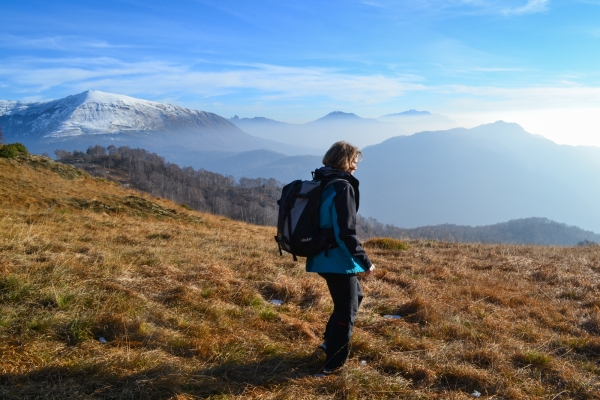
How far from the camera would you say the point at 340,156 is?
4.01 metres

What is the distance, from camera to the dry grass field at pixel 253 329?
3.64m

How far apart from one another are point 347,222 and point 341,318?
1062 mm

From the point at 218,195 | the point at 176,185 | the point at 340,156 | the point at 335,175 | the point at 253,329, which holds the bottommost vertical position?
the point at 218,195

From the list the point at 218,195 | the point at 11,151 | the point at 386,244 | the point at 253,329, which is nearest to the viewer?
the point at 253,329

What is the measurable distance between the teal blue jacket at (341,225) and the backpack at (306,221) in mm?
64

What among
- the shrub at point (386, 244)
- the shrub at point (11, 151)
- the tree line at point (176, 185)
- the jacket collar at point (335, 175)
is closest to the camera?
the jacket collar at point (335, 175)

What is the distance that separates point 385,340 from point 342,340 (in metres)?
1.21

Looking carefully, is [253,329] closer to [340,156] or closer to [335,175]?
[335,175]

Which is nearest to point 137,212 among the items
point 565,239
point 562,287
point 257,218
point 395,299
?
point 395,299

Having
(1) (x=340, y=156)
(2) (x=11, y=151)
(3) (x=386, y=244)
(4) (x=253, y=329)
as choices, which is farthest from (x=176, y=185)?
(1) (x=340, y=156)

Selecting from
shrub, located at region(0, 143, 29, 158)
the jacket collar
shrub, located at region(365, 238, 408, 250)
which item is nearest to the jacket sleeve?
the jacket collar

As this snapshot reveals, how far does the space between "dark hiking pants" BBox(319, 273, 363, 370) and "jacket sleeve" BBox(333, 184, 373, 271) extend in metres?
0.36

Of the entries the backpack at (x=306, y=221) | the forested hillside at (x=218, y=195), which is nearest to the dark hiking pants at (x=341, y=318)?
the backpack at (x=306, y=221)

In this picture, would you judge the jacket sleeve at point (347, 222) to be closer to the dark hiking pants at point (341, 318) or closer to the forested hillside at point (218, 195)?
the dark hiking pants at point (341, 318)
